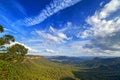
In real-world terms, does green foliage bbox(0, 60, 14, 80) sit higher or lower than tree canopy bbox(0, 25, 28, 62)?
lower

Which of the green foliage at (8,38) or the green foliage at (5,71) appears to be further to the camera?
the green foliage at (8,38)

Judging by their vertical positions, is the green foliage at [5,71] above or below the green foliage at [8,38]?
below

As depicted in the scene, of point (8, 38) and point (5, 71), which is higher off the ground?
point (8, 38)

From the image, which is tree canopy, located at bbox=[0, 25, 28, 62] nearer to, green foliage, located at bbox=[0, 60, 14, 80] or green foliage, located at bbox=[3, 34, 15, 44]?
green foliage, located at bbox=[3, 34, 15, 44]

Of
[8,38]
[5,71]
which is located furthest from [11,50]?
[5,71]

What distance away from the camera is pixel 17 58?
40844 mm

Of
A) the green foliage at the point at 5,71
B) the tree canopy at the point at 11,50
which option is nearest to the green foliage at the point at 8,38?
the tree canopy at the point at 11,50

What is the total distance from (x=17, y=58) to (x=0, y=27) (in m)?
8.80

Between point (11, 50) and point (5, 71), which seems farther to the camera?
point (11, 50)

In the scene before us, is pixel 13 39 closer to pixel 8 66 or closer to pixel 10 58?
pixel 10 58

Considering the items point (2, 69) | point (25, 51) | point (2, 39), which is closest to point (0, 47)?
point (2, 39)

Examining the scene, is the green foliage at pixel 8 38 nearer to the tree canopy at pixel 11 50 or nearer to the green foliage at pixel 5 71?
the tree canopy at pixel 11 50

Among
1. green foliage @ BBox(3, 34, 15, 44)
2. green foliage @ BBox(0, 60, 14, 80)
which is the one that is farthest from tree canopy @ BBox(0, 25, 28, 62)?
green foliage @ BBox(0, 60, 14, 80)

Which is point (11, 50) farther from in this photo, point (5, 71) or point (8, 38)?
point (5, 71)
